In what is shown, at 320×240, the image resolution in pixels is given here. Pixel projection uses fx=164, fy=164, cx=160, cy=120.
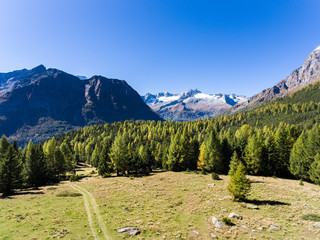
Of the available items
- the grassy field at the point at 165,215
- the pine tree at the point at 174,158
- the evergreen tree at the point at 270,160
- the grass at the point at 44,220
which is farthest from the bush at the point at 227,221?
the pine tree at the point at 174,158

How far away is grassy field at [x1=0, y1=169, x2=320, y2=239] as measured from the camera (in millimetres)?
18516

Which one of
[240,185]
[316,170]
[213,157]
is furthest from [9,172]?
[316,170]

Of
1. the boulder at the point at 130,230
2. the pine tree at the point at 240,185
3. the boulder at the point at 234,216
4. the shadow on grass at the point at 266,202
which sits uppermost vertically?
the pine tree at the point at 240,185

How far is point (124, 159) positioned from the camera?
60906 mm

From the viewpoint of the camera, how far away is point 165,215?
2417 centimetres

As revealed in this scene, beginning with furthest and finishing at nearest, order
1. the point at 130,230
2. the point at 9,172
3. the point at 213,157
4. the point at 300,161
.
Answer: the point at 213,157
the point at 300,161
the point at 9,172
the point at 130,230

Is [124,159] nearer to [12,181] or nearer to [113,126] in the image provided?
[12,181]

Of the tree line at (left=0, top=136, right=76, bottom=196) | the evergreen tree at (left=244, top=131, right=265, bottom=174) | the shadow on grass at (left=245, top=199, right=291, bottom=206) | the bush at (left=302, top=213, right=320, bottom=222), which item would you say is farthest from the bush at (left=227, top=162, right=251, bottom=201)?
the tree line at (left=0, top=136, right=76, bottom=196)

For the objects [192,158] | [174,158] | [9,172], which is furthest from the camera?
[192,158]

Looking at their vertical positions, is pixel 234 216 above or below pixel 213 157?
below

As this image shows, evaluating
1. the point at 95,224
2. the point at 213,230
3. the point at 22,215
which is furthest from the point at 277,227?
the point at 22,215

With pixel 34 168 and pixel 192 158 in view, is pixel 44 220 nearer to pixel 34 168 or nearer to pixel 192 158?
pixel 34 168

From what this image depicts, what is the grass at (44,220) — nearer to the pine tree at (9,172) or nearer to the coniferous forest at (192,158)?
the pine tree at (9,172)

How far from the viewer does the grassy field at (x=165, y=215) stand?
60.7 ft
